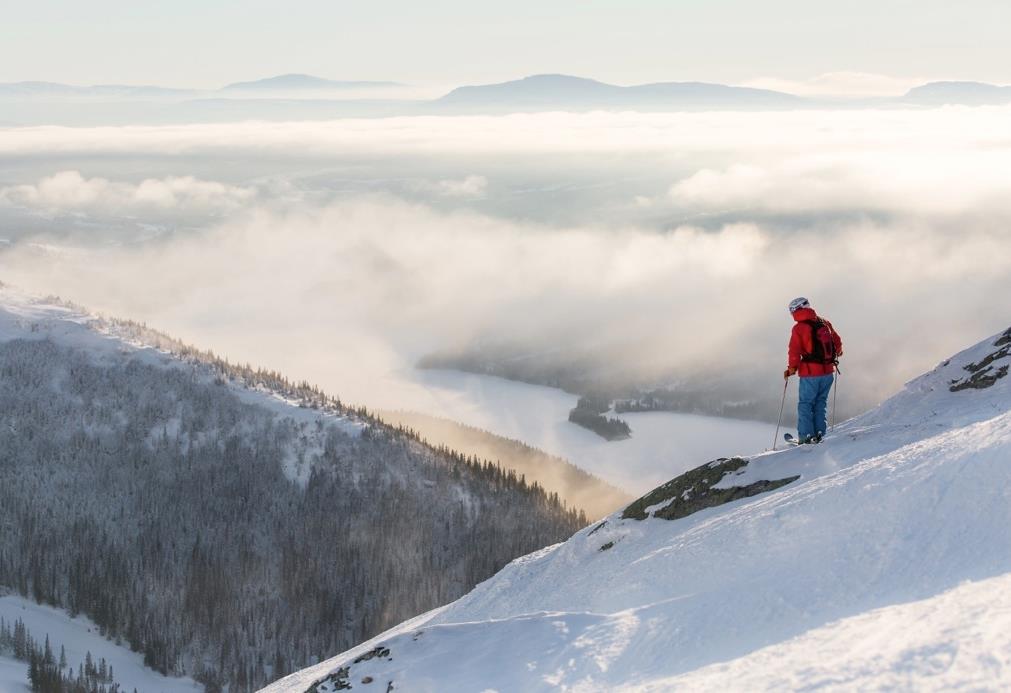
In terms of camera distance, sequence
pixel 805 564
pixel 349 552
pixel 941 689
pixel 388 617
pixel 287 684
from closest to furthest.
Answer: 1. pixel 941 689
2. pixel 805 564
3. pixel 287 684
4. pixel 388 617
5. pixel 349 552

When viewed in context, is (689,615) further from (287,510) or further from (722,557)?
(287,510)

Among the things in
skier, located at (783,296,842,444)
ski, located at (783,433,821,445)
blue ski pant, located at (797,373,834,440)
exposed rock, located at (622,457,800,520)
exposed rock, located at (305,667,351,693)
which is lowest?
exposed rock, located at (305,667,351,693)

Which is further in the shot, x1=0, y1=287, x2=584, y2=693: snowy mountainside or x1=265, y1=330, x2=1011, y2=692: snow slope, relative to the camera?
x1=0, y1=287, x2=584, y2=693: snowy mountainside

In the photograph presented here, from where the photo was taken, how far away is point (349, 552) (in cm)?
18788

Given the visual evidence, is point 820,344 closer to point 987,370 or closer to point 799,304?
point 799,304

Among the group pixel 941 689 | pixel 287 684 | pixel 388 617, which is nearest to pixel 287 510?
pixel 388 617

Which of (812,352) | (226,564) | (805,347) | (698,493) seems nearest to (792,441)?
(698,493)

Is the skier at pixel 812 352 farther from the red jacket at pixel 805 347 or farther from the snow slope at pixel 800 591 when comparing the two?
the snow slope at pixel 800 591

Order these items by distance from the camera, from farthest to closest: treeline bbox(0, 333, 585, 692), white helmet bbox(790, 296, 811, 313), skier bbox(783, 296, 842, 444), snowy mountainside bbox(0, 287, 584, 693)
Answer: treeline bbox(0, 333, 585, 692) < snowy mountainside bbox(0, 287, 584, 693) < white helmet bbox(790, 296, 811, 313) < skier bbox(783, 296, 842, 444)

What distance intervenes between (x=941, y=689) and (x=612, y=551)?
1773 centimetres

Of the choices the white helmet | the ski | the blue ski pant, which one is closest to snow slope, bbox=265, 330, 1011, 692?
the ski

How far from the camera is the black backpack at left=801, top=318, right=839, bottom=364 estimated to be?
2778cm

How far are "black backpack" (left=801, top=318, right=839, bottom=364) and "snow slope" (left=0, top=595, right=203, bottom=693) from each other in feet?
475

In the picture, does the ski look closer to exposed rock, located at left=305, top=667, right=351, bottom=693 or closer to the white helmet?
the white helmet
